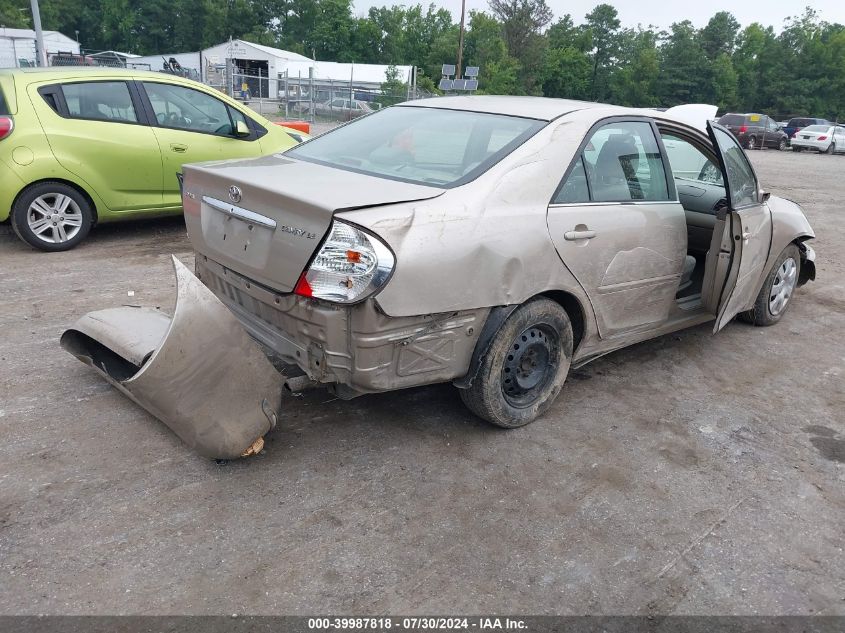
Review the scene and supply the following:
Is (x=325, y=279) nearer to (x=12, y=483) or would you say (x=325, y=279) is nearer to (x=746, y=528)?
(x=12, y=483)

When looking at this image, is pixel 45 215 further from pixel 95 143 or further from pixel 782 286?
pixel 782 286

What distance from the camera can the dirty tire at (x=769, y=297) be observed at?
5.34 m

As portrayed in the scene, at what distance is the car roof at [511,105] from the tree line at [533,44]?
46.3 metres

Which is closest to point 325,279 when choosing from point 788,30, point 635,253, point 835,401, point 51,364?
point 635,253

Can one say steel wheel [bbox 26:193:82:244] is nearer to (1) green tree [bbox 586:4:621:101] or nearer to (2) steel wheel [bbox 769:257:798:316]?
(2) steel wheel [bbox 769:257:798:316]

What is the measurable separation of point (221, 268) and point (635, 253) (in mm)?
2276

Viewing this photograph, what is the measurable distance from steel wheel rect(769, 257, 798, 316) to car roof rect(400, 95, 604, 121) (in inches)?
94.9

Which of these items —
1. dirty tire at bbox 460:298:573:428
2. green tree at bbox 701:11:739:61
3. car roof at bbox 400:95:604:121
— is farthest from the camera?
green tree at bbox 701:11:739:61

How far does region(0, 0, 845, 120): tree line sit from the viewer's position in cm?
6262

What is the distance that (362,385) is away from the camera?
2.93 meters

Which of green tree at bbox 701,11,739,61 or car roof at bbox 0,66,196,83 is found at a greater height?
green tree at bbox 701,11,739,61


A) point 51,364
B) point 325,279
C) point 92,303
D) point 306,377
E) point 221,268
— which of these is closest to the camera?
point 325,279

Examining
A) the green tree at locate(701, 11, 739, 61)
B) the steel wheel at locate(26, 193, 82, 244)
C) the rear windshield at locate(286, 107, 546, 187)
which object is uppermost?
the green tree at locate(701, 11, 739, 61)

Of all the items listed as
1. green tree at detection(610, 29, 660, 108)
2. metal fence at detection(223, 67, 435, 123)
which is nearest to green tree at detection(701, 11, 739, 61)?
green tree at detection(610, 29, 660, 108)
